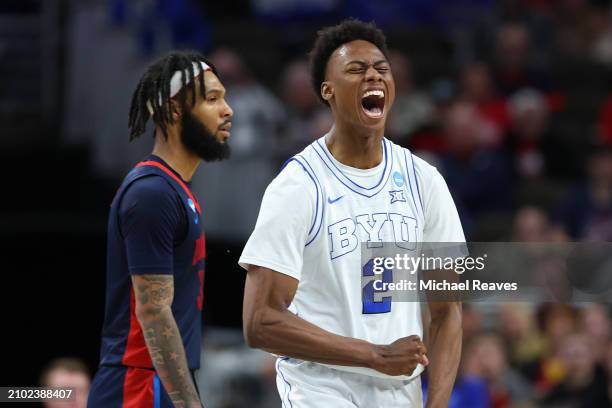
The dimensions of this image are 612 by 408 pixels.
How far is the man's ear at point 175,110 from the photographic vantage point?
502 cm

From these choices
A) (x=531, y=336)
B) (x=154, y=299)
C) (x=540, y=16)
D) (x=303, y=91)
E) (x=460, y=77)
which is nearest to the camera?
(x=154, y=299)

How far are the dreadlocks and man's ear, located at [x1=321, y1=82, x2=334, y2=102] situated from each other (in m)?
0.52

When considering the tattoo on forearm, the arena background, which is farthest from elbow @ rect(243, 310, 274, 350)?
the arena background

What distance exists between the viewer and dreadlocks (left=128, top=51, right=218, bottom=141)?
5.01 m

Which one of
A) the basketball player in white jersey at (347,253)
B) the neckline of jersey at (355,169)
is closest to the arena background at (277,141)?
the basketball player in white jersey at (347,253)

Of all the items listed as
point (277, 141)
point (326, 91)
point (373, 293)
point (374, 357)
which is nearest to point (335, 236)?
point (373, 293)

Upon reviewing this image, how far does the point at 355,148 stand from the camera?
4859mm

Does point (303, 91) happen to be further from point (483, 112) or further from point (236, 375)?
→ point (236, 375)

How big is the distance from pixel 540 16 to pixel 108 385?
32.4 feet

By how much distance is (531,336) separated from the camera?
9414 mm

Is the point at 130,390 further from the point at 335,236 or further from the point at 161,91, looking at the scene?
the point at 161,91

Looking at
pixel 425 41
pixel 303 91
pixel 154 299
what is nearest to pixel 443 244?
pixel 154 299

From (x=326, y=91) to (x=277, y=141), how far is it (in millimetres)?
6155

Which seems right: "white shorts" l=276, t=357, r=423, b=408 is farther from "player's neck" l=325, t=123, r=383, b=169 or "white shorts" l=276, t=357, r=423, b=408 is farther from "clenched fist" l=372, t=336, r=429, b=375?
"player's neck" l=325, t=123, r=383, b=169
